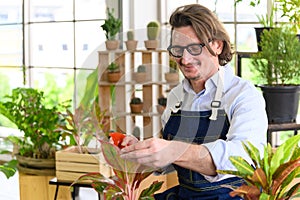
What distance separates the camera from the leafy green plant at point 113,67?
2.12 meters

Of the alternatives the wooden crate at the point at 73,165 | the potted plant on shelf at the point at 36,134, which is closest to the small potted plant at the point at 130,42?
the wooden crate at the point at 73,165

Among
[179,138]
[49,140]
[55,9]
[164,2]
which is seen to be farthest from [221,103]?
[55,9]

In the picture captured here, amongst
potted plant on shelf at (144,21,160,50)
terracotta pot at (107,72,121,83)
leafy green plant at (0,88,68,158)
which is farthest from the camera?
leafy green plant at (0,88,68,158)

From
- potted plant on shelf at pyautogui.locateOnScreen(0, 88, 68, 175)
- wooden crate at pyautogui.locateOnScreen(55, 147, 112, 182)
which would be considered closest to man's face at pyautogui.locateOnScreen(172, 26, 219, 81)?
wooden crate at pyautogui.locateOnScreen(55, 147, 112, 182)

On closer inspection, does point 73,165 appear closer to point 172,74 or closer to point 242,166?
point 172,74

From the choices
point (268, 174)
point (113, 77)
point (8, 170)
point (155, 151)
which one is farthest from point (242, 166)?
point (8, 170)

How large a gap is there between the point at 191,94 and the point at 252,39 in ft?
9.82

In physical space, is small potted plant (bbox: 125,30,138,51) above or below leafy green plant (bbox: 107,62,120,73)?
above

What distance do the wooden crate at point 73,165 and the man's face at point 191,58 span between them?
1503 millimetres

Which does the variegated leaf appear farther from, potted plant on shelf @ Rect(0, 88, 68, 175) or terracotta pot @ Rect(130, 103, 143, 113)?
potted plant on shelf @ Rect(0, 88, 68, 175)

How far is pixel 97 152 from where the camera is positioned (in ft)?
7.95

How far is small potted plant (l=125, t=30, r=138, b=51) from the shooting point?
2.10 meters

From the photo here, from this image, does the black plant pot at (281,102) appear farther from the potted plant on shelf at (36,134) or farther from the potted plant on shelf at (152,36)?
the potted plant on shelf at (152,36)

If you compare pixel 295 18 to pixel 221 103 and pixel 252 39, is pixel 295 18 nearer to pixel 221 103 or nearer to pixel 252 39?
pixel 252 39
